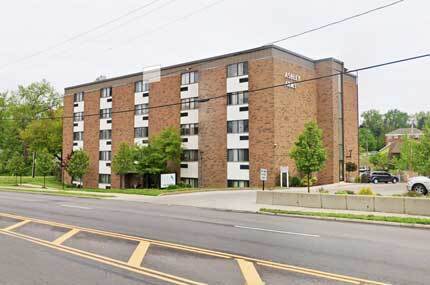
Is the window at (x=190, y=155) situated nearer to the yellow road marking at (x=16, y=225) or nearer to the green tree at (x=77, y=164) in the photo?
the green tree at (x=77, y=164)

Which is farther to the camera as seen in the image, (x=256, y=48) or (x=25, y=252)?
(x=256, y=48)

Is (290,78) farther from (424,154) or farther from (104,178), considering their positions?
(104,178)

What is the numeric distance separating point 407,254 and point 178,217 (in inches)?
354

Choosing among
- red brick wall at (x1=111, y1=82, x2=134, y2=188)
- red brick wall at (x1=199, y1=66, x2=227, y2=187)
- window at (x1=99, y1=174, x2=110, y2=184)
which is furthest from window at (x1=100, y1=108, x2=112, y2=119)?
red brick wall at (x1=199, y1=66, x2=227, y2=187)

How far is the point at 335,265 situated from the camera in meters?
7.70

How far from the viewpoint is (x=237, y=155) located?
3781 centimetres

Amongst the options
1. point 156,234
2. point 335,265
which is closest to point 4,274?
point 156,234

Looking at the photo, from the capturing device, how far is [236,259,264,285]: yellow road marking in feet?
21.5

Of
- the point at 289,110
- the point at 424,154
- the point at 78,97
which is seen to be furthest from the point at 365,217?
the point at 78,97

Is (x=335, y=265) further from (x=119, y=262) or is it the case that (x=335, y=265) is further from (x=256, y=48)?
(x=256, y=48)

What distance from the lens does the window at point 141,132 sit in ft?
152

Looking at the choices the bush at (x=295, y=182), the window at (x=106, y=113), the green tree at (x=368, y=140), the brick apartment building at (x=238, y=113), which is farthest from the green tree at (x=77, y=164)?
the green tree at (x=368, y=140)

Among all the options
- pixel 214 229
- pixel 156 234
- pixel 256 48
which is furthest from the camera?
pixel 256 48

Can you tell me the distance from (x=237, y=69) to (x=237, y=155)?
27.0 feet
